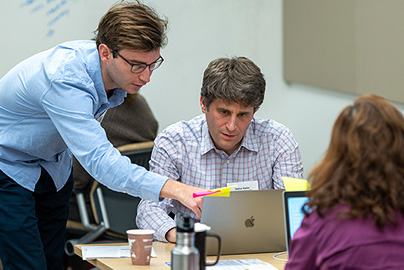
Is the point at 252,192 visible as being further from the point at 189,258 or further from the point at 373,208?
the point at 373,208

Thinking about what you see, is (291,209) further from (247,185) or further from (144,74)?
(144,74)

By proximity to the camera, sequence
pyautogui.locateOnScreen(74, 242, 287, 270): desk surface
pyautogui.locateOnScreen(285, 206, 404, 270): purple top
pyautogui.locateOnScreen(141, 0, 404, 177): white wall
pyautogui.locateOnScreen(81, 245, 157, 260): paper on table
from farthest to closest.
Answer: pyautogui.locateOnScreen(141, 0, 404, 177): white wall → pyautogui.locateOnScreen(81, 245, 157, 260): paper on table → pyautogui.locateOnScreen(74, 242, 287, 270): desk surface → pyautogui.locateOnScreen(285, 206, 404, 270): purple top

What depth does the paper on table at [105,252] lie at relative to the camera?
192 centimetres

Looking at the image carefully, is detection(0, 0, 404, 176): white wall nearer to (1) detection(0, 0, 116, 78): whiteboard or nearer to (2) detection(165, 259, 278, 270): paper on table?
(1) detection(0, 0, 116, 78): whiteboard

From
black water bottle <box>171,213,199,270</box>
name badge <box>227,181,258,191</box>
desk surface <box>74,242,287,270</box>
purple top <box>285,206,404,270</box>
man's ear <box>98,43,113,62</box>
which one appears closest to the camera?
purple top <box>285,206,404,270</box>

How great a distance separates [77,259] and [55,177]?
1413 mm

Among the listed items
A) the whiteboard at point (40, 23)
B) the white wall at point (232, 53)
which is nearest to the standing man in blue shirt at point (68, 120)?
the whiteboard at point (40, 23)

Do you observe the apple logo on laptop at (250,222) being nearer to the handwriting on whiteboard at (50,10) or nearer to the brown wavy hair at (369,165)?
the brown wavy hair at (369,165)

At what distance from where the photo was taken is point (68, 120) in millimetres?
1907

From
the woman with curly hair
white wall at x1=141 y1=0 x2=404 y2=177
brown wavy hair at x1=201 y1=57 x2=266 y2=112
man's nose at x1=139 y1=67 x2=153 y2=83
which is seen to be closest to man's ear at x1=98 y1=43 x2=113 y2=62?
man's nose at x1=139 y1=67 x2=153 y2=83

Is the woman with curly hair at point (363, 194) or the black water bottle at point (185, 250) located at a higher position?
the woman with curly hair at point (363, 194)

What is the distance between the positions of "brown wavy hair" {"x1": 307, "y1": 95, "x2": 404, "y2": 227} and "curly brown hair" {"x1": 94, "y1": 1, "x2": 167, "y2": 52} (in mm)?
922

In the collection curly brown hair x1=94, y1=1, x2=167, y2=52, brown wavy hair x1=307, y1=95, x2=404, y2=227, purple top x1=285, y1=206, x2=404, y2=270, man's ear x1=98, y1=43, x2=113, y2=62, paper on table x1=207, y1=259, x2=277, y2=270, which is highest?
curly brown hair x1=94, y1=1, x2=167, y2=52

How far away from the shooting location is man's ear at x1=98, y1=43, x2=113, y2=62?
204 centimetres
